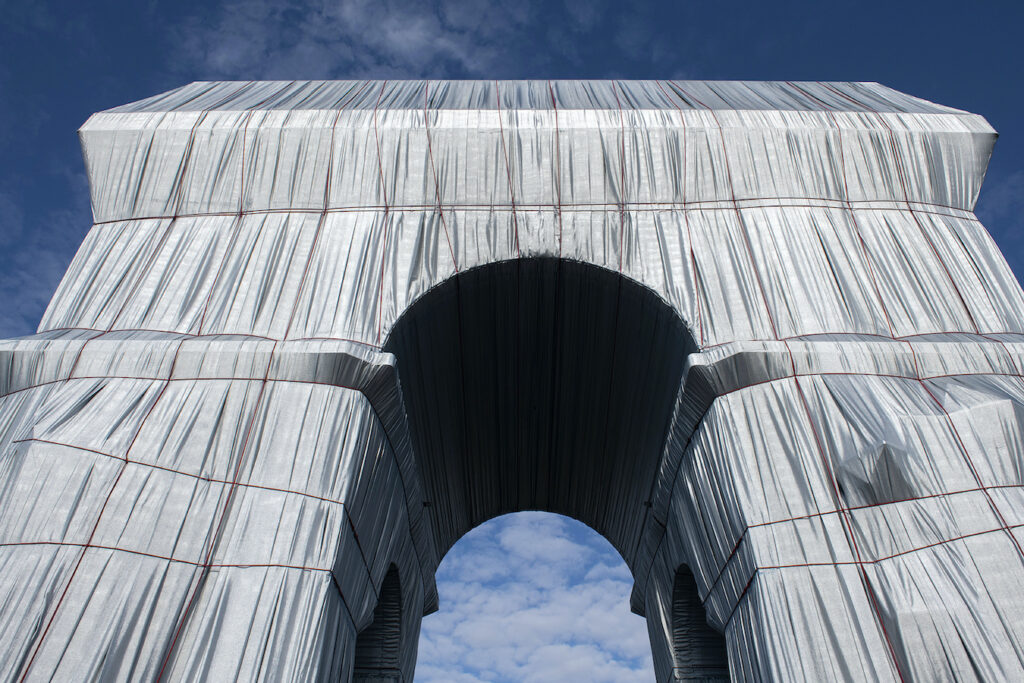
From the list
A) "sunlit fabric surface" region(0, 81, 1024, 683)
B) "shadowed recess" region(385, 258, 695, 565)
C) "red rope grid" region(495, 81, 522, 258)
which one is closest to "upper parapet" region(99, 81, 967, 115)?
"sunlit fabric surface" region(0, 81, 1024, 683)

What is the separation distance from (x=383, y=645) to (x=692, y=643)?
18.2 feet

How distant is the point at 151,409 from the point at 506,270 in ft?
18.5

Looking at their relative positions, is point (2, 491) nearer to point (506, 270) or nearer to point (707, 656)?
point (506, 270)


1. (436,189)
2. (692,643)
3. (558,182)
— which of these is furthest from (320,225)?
(692,643)

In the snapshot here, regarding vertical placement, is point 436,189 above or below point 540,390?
above

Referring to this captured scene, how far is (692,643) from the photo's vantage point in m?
12.5

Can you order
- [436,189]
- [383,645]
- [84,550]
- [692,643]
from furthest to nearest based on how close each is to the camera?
1. [383,645]
2. [692,643]
3. [436,189]
4. [84,550]

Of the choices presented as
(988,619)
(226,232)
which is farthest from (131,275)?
(988,619)

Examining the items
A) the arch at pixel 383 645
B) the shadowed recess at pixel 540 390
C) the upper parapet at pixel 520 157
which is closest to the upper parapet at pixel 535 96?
the upper parapet at pixel 520 157

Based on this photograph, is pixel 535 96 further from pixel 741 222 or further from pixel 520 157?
pixel 741 222

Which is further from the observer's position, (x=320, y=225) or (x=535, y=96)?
(x=535, y=96)

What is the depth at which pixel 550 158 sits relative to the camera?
1226 centimetres

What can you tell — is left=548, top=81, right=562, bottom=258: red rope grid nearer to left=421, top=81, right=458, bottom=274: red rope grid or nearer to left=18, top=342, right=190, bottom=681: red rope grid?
left=421, top=81, right=458, bottom=274: red rope grid

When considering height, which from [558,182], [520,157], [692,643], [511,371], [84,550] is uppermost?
[520,157]
